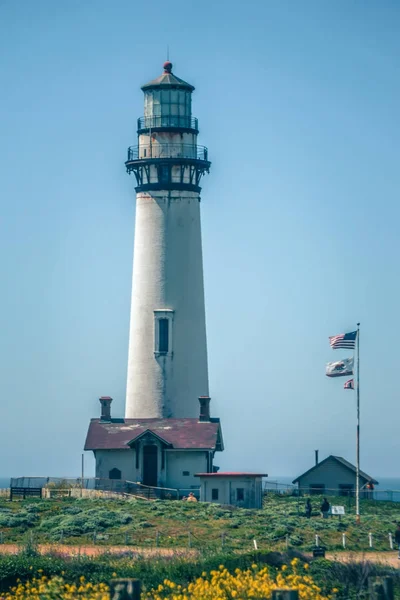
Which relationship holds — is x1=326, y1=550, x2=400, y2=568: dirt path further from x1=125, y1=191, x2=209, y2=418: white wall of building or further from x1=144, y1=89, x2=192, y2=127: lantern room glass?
x1=144, y1=89, x2=192, y2=127: lantern room glass

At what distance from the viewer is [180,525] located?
49250 mm

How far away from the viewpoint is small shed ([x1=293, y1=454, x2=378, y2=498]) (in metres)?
67.1

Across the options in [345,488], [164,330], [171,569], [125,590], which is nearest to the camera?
[125,590]

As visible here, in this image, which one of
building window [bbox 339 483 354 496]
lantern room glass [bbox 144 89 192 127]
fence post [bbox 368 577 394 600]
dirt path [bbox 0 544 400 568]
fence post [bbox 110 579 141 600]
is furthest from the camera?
building window [bbox 339 483 354 496]

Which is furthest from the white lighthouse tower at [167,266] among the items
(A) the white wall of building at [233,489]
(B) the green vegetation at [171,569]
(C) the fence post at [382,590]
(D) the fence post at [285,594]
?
(D) the fence post at [285,594]

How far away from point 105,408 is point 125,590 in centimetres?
4338

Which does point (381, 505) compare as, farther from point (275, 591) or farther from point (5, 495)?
point (275, 591)

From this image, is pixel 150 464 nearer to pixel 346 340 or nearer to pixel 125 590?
pixel 346 340

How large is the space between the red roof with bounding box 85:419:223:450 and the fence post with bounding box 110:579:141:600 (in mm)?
39093

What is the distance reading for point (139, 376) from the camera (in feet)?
208

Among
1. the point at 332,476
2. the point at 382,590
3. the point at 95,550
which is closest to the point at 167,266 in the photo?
the point at 332,476

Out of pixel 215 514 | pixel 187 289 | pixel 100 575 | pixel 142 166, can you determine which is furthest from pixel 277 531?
pixel 142 166

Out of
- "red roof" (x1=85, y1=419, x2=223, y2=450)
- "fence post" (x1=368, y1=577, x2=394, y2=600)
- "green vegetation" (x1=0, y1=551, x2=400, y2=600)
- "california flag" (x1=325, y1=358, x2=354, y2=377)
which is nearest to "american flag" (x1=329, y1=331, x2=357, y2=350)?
"california flag" (x1=325, y1=358, x2=354, y2=377)

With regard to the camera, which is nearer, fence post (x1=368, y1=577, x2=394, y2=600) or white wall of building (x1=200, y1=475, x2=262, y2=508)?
fence post (x1=368, y1=577, x2=394, y2=600)
